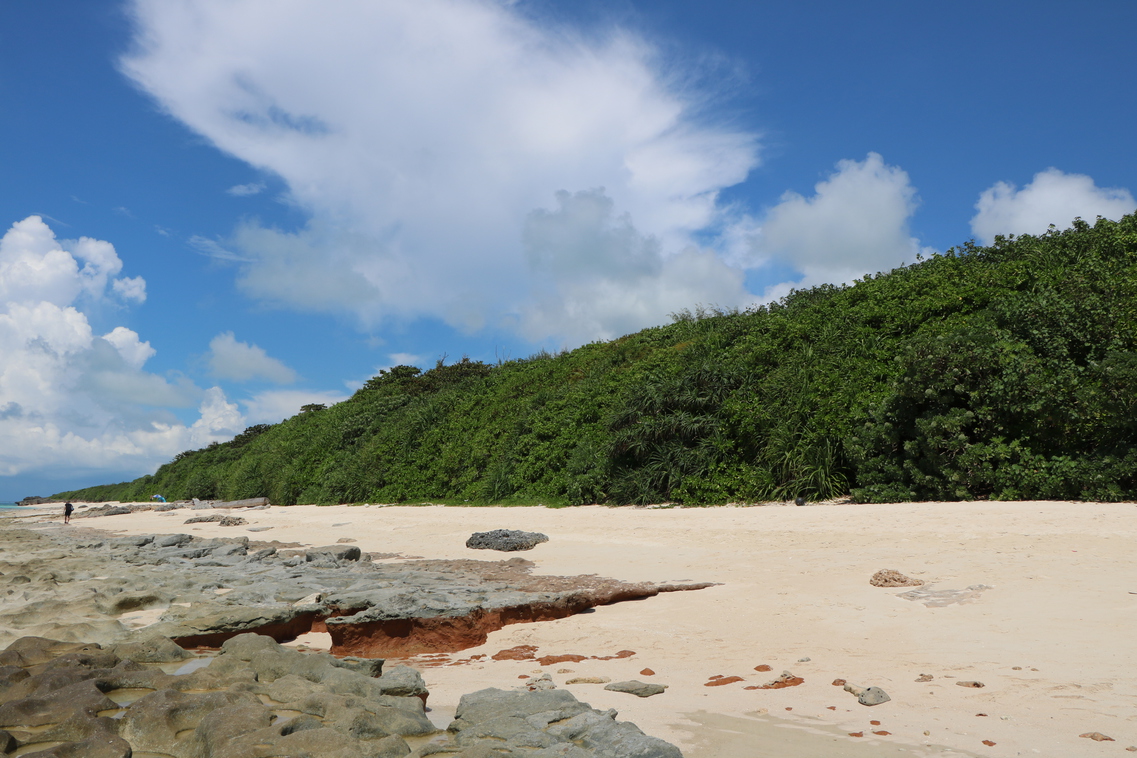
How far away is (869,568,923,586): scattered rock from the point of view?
18.5ft

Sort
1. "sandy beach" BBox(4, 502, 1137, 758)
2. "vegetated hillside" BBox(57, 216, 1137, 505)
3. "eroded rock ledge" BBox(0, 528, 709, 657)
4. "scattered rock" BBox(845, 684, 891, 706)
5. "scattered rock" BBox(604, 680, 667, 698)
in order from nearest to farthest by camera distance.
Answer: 1. "sandy beach" BBox(4, 502, 1137, 758)
2. "scattered rock" BBox(845, 684, 891, 706)
3. "scattered rock" BBox(604, 680, 667, 698)
4. "eroded rock ledge" BBox(0, 528, 709, 657)
5. "vegetated hillside" BBox(57, 216, 1137, 505)

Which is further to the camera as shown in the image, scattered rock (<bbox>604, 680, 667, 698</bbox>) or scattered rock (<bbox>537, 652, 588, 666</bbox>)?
scattered rock (<bbox>537, 652, 588, 666</bbox>)

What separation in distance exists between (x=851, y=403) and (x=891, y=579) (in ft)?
22.4

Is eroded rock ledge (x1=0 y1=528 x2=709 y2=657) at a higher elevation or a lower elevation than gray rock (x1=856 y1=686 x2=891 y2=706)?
higher

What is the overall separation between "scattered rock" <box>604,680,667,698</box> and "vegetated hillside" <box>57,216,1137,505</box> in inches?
308

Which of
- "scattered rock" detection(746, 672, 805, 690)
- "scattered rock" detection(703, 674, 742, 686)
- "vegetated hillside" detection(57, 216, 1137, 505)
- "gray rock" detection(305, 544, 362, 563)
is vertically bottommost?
"scattered rock" detection(703, 674, 742, 686)

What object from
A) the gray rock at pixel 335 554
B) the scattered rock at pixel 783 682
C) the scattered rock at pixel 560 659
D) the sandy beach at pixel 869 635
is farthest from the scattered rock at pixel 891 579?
the gray rock at pixel 335 554

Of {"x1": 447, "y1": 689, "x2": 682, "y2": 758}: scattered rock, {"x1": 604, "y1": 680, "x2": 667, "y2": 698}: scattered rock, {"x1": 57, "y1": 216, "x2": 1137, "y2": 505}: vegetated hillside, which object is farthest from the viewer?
{"x1": 57, "y1": 216, "x2": 1137, "y2": 505}: vegetated hillside

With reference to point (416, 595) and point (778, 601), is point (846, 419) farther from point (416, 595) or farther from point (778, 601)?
point (416, 595)

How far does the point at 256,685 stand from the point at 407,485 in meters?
17.2

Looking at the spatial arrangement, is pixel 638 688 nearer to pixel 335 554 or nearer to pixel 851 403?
pixel 335 554

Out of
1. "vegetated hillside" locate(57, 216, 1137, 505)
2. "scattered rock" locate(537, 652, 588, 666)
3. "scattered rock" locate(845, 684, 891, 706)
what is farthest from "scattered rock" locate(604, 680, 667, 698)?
"vegetated hillside" locate(57, 216, 1137, 505)

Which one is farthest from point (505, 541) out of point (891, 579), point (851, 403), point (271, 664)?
point (851, 403)

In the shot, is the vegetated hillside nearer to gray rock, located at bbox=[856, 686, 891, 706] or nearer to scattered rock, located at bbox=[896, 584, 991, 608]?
scattered rock, located at bbox=[896, 584, 991, 608]
